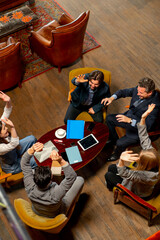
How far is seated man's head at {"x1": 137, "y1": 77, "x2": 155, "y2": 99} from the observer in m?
3.41

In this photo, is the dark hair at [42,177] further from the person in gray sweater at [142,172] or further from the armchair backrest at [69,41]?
the armchair backrest at [69,41]

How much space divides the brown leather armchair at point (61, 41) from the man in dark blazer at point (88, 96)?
3.25 ft

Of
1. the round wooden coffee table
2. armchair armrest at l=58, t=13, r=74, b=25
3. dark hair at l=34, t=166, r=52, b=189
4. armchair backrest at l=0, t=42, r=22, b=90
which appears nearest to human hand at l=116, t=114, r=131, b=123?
the round wooden coffee table

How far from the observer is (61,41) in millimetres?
4480

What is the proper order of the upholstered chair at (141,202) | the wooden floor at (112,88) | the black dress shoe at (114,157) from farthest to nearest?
the black dress shoe at (114,157), the wooden floor at (112,88), the upholstered chair at (141,202)

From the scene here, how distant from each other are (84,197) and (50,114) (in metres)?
1.54

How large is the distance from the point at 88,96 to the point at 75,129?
569mm

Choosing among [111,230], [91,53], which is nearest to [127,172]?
[111,230]

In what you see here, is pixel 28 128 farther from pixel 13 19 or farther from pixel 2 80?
pixel 13 19

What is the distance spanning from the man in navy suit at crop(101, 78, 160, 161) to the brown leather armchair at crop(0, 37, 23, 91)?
1.59 metres

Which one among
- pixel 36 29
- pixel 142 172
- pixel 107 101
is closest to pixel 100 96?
pixel 107 101

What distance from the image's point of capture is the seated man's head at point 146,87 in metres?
3.41

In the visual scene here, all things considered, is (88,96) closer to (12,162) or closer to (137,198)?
(12,162)

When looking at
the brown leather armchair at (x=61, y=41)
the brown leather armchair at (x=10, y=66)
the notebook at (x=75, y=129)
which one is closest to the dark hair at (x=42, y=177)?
the notebook at (x=75, y=129)
